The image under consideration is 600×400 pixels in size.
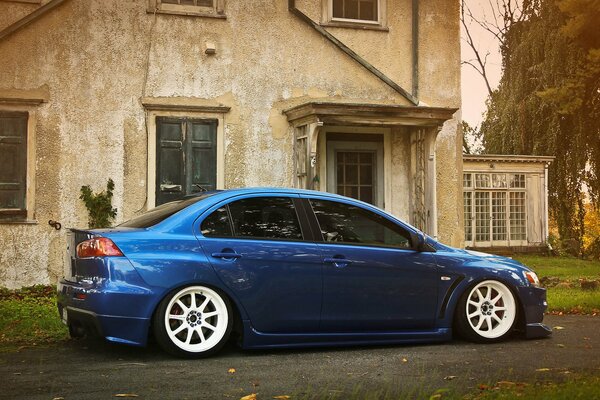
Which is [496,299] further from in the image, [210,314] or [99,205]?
[99,205]

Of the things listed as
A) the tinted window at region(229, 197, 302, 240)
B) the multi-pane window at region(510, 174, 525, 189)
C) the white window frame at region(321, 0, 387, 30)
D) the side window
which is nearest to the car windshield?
the tinted window at region(229, 197, 302, 240)

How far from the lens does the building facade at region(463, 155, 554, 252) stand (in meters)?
25.2

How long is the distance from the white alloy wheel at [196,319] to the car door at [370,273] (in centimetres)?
98

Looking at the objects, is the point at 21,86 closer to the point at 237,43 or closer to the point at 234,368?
the point at 237,43

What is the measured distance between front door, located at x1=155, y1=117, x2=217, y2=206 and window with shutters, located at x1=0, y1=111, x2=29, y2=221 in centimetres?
210

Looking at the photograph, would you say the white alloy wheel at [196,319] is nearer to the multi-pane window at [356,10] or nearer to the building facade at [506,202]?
the multi-pane window at [356,10]

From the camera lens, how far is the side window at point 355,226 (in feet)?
26.4

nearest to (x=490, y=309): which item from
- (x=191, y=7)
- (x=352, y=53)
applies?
(x=352, y=53)

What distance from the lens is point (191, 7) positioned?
48.0 feet

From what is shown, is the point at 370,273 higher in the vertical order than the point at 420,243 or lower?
lower

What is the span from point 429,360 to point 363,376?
3.25 feet

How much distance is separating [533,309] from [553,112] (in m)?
18.7

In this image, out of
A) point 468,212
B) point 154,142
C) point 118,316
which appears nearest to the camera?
point 118,316

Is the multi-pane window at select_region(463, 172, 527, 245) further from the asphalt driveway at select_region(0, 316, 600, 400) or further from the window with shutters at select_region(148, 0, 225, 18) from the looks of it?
the asphalt driveway at select_region(0, 316, 600, 400)
